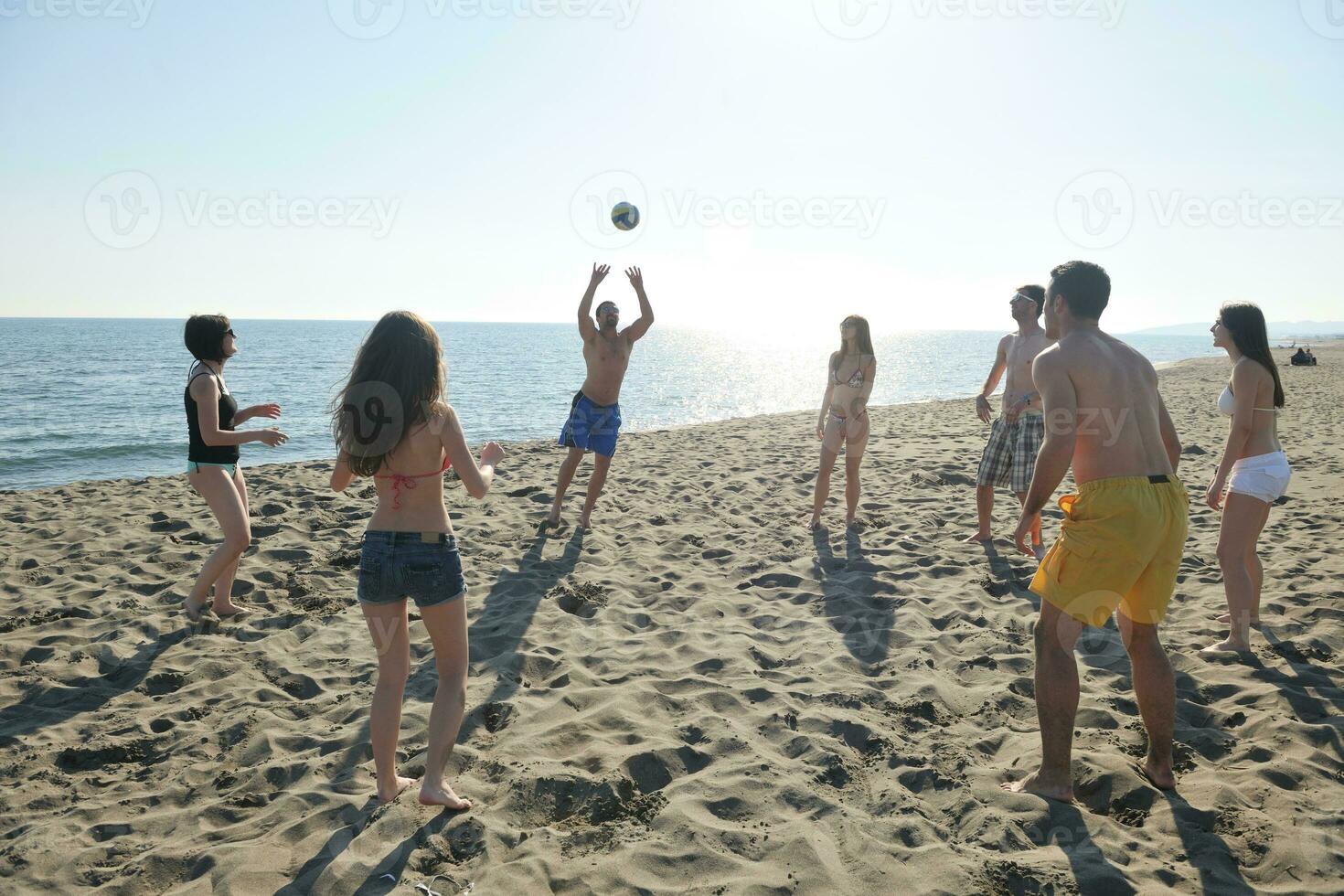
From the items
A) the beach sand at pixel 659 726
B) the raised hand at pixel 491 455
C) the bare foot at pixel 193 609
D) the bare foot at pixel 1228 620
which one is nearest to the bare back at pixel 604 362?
the beach sand at pixel 659 726

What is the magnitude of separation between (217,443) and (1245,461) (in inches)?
228

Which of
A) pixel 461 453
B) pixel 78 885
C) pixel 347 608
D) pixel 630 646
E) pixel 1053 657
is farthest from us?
pixel 347 608

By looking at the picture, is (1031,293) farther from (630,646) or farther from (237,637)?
(237,637)

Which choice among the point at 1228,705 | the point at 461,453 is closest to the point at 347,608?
the point at 461,453

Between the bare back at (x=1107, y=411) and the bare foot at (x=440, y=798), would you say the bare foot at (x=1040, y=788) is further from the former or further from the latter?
the bare foot at (x=440, y=798)

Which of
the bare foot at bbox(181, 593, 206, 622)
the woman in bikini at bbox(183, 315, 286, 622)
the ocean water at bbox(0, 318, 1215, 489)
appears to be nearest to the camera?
the woman in bikini at bbox(183, 315, 286, 622)

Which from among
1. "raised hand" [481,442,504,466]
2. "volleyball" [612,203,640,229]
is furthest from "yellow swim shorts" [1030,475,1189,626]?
"volleyball" [612,203,640,229]

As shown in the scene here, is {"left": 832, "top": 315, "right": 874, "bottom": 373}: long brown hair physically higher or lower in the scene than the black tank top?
higher

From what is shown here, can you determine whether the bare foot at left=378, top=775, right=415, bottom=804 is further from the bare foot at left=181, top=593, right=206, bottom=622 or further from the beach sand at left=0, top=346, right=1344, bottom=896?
the bare foot at left=181, top=593, right=206, bottom=622

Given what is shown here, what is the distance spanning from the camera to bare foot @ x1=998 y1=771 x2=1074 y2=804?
9.16 ft

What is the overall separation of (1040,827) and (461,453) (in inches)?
97.9

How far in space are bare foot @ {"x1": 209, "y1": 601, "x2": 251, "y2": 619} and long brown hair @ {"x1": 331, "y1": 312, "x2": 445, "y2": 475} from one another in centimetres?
285

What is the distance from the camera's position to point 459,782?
2.99m

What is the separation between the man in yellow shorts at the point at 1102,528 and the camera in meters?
2.72
